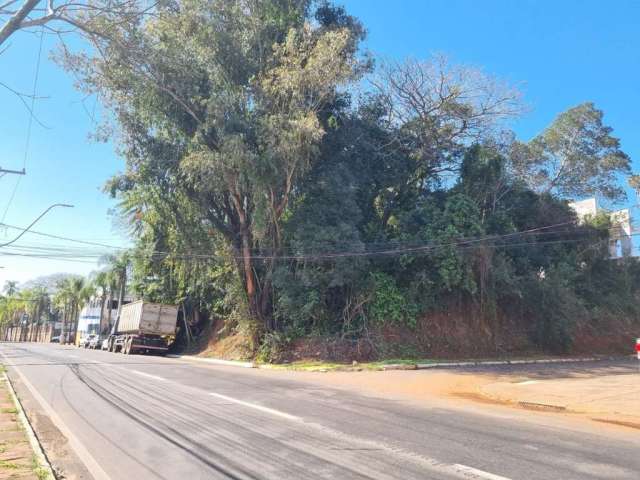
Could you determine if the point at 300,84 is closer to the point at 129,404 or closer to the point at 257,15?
the point at 257,15

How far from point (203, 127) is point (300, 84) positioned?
4890 mm

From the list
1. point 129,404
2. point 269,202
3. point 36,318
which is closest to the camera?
point 129,404

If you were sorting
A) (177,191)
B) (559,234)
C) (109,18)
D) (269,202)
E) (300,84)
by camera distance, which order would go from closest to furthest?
(109,18), (300,84), (269,202), (177,191), (559,234)

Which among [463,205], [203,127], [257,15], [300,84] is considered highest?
[257,15]

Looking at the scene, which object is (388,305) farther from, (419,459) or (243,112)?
(419,459)

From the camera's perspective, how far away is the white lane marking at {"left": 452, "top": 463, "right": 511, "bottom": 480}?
531cm

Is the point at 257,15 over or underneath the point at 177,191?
over

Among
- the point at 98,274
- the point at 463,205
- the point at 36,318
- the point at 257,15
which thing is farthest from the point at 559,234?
the point at 36,318

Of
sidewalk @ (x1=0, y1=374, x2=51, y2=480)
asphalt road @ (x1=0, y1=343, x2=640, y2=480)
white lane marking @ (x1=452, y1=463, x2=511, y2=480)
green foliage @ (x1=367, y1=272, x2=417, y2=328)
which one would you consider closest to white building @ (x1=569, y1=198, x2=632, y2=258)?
green foliage @ (x1=367, y1=272, x2=417, y2=328)

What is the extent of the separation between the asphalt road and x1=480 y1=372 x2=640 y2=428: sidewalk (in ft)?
8.07

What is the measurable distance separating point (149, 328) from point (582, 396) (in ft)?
85.7

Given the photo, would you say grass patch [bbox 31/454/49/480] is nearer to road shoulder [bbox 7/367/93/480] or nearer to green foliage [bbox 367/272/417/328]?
road shoulder [bbox 7/367/93/480]

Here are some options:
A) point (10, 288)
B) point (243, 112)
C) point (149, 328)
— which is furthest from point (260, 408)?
point (10, 288)

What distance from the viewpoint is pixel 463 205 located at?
83.3 ft
